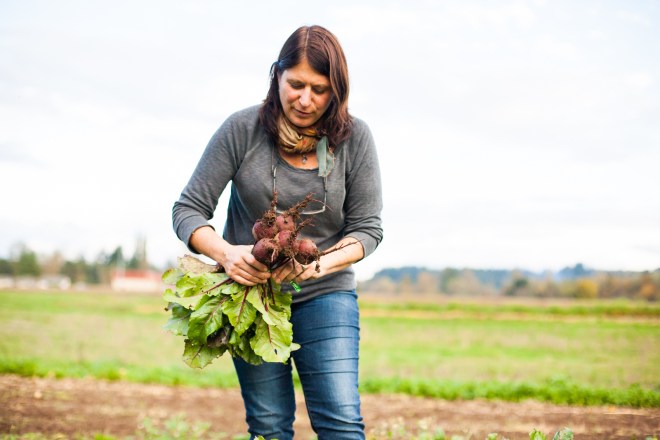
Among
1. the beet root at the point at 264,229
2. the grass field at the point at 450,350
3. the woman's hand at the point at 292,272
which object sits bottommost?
A: the grass field at the point at 450,350

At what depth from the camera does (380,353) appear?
14.5m

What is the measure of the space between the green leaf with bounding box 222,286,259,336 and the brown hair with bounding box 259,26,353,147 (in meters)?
0.72

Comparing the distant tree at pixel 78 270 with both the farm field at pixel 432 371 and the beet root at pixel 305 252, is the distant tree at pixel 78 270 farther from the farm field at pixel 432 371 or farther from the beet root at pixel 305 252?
the beet root at pixel 305 252

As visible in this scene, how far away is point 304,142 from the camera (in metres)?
2.86

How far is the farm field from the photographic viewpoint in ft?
19.2

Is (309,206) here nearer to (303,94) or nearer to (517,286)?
(303,94)

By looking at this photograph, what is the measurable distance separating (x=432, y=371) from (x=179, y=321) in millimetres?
8473

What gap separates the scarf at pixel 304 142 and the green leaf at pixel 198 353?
95cm

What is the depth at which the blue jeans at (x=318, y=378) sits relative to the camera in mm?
2697

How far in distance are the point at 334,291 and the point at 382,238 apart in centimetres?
35

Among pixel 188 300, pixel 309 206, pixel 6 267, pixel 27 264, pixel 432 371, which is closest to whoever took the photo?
pixel 188 300

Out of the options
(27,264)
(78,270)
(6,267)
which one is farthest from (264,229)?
(27,264)

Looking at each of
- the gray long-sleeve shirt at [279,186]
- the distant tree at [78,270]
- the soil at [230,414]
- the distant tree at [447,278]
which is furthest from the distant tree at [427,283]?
the distant tree at [78,270]

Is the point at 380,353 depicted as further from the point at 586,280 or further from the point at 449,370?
the point at 586,280
